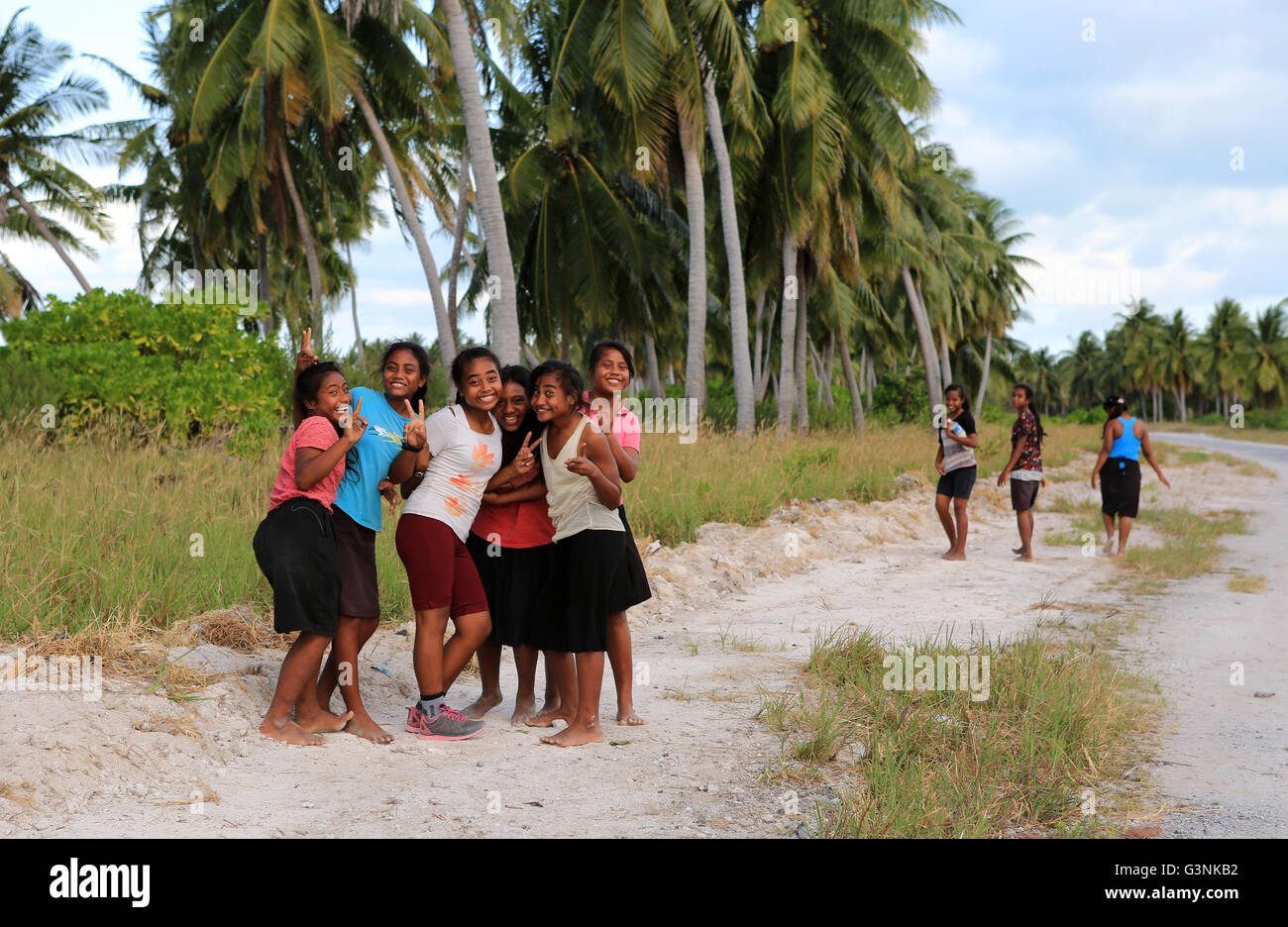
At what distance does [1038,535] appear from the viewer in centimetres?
1181

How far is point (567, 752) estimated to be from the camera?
414 centimetres

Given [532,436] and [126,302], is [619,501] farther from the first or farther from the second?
[126,302]

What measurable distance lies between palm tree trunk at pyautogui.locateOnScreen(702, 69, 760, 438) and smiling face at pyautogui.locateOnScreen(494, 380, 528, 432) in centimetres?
1280

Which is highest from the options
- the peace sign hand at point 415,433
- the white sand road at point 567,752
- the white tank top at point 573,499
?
the peace sign hand at point 415,433

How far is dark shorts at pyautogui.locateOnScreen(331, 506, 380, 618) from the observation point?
4.18m

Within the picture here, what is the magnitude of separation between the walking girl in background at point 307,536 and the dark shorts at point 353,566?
6 centimetres

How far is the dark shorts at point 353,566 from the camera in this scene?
4.18m

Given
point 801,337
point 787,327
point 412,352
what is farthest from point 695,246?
point 412,352

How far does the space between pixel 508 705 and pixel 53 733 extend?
2058 millimetres

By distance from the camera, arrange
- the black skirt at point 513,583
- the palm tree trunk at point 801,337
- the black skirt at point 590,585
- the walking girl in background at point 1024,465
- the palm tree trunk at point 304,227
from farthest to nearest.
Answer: the palm tree trunk at point 801,337 < the palm tree trunk at point 304,227 < the walking girl in background at point 1024,465 < the black skirt at point 513,583 < the black skirt at point 590,585

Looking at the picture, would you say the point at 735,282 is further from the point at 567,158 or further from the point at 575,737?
the point at 575,737

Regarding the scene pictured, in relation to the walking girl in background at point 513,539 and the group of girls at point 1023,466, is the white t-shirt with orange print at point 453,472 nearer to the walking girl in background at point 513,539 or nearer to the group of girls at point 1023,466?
the walking girl in background at point 513,539

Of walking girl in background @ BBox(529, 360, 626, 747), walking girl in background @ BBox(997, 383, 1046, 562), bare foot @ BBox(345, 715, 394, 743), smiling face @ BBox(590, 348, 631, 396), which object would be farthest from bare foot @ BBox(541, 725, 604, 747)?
walking girl in background @ BBox(997, 383, 1046, 562)

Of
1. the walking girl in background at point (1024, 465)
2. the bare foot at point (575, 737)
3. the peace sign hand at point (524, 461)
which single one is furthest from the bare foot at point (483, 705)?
the walking girl in background at point (1024, 465)
